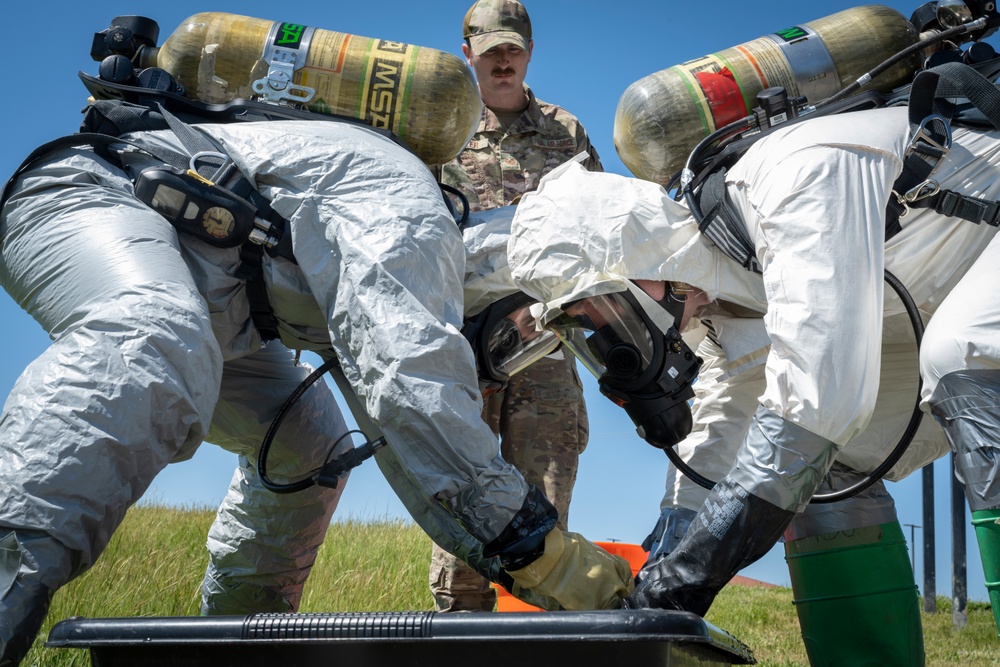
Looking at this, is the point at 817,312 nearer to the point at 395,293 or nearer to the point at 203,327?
the point at 395,293

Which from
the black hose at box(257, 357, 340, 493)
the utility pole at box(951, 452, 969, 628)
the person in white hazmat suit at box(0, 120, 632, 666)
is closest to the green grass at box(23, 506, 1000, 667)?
the utility pole at box(951, 452, 969, 628)

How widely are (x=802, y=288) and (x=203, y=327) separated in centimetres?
121

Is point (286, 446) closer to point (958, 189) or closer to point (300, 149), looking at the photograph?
point (300, 149)

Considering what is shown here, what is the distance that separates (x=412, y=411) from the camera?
2.10m

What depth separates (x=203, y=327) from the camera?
2.11 m

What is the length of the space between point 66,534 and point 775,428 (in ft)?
4.37

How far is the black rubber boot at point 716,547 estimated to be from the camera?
1.88 meters

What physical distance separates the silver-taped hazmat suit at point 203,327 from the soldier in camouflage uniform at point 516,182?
3.33 feet

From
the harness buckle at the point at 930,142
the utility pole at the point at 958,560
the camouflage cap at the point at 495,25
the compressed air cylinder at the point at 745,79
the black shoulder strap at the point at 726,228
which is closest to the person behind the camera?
the harness buckle at the point at 930,142

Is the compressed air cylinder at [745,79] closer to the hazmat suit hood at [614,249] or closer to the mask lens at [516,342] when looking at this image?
the hazmat suit hood at [614,249]

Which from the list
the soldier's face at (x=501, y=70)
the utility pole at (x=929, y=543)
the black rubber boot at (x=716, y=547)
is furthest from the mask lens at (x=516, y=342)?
the utility pole at (x=929, y=543)

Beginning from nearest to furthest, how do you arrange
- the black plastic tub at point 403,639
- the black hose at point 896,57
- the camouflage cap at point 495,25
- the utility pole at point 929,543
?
the black plastic tub at point 403,639
the black hose at point 896,57
the camouflage cap at point 495,25
the utility pole at point 929,543

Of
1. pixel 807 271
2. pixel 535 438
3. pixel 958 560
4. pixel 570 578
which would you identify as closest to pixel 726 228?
pixel 807 271

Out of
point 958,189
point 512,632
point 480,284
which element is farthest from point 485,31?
point 512,632
